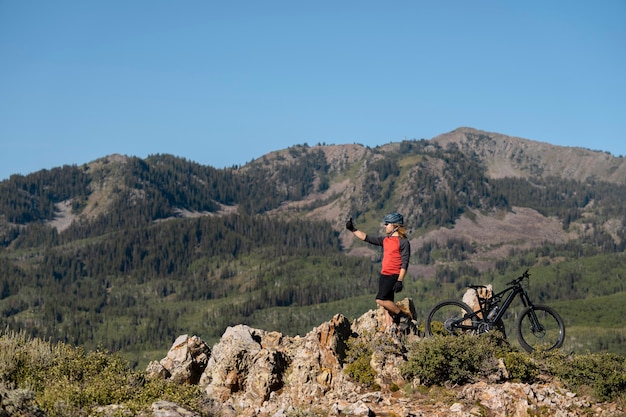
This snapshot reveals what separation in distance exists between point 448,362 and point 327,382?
426 centimetres

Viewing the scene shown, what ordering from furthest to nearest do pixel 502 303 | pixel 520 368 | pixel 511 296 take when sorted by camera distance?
pixel 502 303 < pixel 511 296 < pixel 520 368

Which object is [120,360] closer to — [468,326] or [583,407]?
[468,326]

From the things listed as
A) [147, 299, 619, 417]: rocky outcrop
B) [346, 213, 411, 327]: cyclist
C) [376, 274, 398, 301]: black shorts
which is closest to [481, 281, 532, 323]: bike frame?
[147, 299, 619, 417]: rocky outcrop

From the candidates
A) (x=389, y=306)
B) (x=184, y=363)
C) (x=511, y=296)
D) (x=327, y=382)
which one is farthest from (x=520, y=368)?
(x=184, y=363)

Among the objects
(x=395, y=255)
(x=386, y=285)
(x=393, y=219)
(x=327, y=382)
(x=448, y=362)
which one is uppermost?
(x=393, y=219)

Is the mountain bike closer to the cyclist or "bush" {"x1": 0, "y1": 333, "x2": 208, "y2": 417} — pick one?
the cyclist

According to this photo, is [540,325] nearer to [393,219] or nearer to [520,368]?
[520,368]

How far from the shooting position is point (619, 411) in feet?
64.3

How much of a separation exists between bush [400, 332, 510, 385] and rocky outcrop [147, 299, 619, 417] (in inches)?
15.7

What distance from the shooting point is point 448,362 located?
70.3ft

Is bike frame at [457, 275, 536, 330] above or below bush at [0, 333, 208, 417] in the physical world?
above

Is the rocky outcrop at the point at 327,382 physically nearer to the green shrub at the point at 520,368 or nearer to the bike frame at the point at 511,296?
the green shrub at the point at 520,368

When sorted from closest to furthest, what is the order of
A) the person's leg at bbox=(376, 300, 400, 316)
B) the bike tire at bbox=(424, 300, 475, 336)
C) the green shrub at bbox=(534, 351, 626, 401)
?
the green shrub at bbox=(534, 351, 626, 401) → the person's leg at bbox=(376, 300, 400, 316) → the bike tire at bbox=(424, 300, 475, 336)

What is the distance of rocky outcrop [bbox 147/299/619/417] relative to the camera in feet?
64.4
